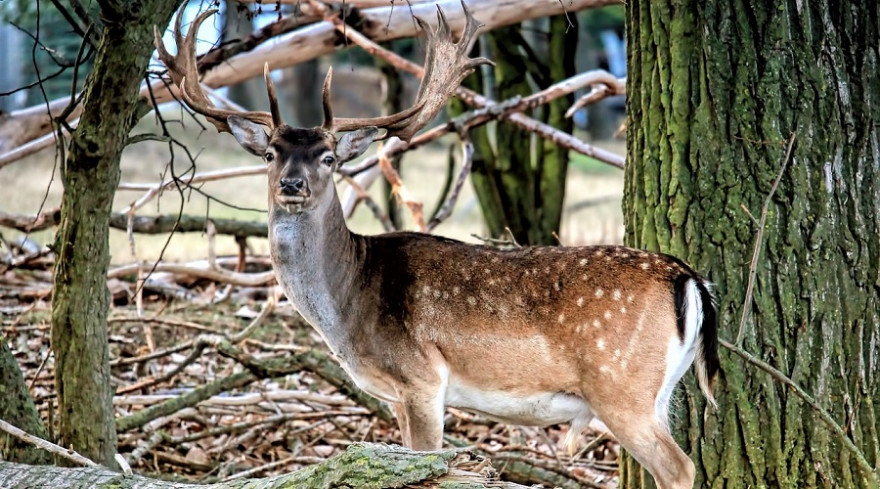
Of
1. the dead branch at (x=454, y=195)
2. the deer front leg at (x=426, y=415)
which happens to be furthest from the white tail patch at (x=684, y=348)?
the dead branch at (x=454, y=195)

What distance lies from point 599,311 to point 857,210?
138 centimetres

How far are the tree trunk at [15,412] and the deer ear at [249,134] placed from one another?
5.51 ft

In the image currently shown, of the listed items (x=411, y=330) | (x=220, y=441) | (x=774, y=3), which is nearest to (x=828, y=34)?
(x=774, y=3)

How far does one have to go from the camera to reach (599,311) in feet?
17.9

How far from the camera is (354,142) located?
617 cm

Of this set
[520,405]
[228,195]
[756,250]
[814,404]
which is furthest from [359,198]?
[228,195]

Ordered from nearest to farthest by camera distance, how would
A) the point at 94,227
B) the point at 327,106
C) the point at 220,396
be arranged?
the point at 94,227, the point at 327,106, the point at 220,396

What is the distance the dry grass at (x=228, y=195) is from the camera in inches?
580

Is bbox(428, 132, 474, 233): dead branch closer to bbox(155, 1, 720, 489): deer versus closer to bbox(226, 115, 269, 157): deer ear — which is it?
bbox(155, 1, 720, 489): deer

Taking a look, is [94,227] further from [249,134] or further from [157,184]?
[157,184]

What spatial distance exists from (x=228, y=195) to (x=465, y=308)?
54.0ft

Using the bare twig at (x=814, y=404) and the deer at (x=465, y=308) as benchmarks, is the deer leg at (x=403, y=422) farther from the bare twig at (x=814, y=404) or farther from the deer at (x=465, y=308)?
the bare twig at (x=814, y=404)

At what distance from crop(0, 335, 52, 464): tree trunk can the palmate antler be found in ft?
5.62

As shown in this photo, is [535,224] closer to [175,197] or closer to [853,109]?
[853,109]
